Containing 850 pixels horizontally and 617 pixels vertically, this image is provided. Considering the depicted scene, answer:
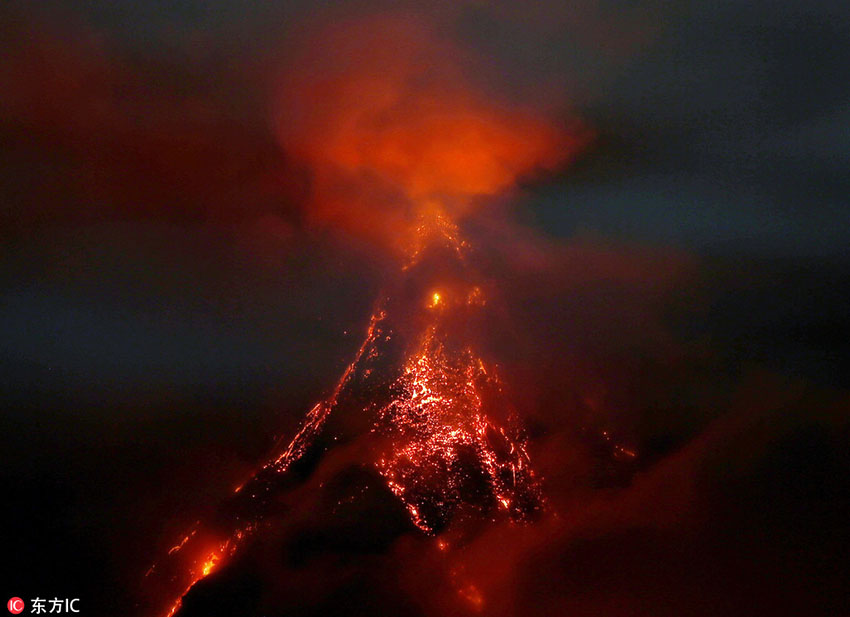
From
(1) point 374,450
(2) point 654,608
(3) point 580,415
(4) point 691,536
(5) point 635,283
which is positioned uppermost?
(5) point 635,283

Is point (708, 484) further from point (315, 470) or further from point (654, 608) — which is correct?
point (315, 470)

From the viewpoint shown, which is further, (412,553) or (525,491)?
(525,491)

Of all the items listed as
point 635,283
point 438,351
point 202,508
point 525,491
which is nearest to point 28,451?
point 202,508

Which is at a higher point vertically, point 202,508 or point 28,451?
point 28,451

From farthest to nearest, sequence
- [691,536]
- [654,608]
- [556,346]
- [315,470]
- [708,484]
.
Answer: [556,346], [315,470], [708,484], [691,536], [654,608]

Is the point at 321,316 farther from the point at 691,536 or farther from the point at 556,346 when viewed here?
the point at 691,536

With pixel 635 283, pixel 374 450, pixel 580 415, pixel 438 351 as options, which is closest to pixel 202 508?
pixel 374 450

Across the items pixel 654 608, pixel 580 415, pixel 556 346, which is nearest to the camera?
pixel 654 608
